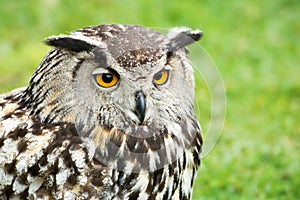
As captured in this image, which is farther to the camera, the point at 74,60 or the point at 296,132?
the point at 296,132

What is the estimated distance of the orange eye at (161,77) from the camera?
361 cm

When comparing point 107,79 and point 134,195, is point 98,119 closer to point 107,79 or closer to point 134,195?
point 107,79

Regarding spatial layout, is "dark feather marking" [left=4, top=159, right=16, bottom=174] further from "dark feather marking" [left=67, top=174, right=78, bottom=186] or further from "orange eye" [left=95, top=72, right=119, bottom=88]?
"orange eye" [left=95, top=72, right=119, bottom=88]

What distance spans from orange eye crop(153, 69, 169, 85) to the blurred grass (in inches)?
84.1

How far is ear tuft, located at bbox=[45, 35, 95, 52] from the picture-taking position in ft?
11.6

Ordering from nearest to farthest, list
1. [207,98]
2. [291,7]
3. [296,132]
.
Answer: [296,132]
[207,98]
[291,7]

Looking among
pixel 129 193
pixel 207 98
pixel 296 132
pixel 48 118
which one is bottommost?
pixel 129 193

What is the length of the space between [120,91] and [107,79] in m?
0.10

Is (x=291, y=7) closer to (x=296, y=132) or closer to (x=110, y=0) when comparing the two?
(x=110, y=0)

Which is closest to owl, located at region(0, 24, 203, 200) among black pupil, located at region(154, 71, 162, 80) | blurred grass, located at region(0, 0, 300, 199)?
black pupil, located at region(154, 71, 162, 80)

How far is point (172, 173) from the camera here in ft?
12.7

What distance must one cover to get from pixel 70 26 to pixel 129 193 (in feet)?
18.2

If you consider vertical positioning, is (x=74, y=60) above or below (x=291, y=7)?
below

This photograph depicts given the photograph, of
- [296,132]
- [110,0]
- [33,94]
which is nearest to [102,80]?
[33,94]
